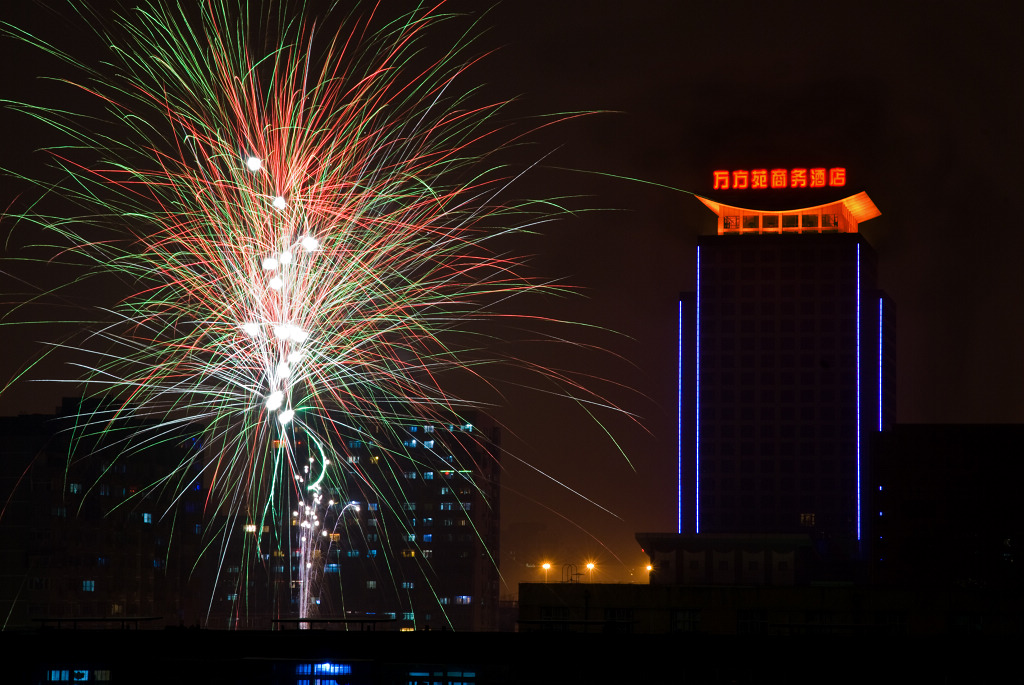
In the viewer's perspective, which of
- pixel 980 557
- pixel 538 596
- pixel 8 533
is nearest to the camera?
pixel 538 596

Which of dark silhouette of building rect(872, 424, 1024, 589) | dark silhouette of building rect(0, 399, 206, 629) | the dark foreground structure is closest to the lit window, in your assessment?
the dark foreground structure

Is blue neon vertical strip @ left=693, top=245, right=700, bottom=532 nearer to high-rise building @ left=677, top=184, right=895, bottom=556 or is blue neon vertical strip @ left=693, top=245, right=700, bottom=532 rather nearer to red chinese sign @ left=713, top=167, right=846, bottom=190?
high-rise building @ left=677, top=184, right=895, bottom=556

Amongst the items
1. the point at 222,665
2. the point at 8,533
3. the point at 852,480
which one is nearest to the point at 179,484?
the point at 8,533

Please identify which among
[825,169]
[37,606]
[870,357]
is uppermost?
[825,169]

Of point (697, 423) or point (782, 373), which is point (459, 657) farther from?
point (782, 373)

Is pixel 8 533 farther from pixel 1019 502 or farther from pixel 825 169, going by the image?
pixel 825 169

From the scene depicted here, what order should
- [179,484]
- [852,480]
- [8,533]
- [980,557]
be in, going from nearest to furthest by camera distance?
1. [980,557]
2. [8,533]
3. [179,484]
4. [852,480]

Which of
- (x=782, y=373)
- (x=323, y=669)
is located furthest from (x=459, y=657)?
(x=782, y=373)
